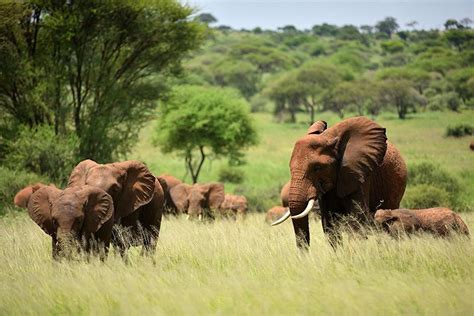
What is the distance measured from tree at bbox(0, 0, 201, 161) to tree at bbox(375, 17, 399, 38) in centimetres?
12642

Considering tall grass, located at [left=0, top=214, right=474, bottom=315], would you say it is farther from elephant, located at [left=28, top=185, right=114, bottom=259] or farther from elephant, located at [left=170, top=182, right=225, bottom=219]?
elephant, located at [left=170, top=182, right=225, bottom=219]

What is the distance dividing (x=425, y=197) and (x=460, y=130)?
42.7ft

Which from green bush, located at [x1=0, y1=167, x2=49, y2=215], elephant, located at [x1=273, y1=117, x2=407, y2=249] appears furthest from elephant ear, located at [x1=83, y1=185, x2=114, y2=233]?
green bush, located at [x1=0, y1=167, x2=49, y2=215]

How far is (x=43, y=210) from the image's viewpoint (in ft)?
35.7

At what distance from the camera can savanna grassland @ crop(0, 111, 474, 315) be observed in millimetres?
7828

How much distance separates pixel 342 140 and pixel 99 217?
357 cm

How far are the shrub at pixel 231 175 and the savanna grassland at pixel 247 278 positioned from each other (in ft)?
90.7

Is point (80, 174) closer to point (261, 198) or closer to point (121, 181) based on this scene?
point (121, 181)

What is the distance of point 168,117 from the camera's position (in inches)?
1526

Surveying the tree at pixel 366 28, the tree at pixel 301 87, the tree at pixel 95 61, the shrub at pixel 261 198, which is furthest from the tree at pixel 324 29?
the tree at pixel 95 61

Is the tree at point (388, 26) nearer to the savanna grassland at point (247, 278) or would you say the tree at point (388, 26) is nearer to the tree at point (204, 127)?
the tree at point (204, 127)

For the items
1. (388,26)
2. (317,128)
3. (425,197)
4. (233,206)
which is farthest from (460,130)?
(388,26)

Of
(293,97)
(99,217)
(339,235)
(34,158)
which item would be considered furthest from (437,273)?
(293,97)

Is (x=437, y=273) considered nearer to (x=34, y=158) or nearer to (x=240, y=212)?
(x=240, y=212)
